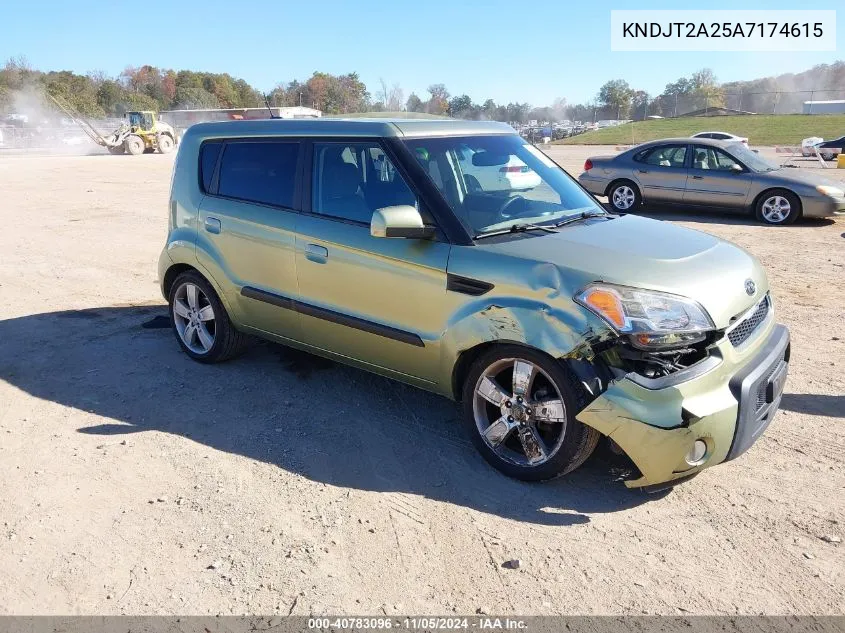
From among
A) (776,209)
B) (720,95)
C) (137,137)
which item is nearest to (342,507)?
(776,209)

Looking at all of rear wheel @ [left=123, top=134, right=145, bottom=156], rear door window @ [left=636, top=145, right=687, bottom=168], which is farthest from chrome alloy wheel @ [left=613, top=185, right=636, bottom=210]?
rear wheel @ [left=123, top=134, right=145, bottom=156]

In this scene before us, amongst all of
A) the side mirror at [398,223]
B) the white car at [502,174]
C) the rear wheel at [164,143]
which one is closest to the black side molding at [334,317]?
the side mirror at [398,223]

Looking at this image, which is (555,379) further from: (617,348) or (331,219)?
(331,219)

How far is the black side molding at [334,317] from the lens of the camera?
4.00 m

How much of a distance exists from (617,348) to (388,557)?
142 centimetres

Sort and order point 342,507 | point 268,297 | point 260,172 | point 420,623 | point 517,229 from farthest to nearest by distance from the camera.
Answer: point 260,172 < point 268,297 < point 517,229 < point 342,507 < point 420,623

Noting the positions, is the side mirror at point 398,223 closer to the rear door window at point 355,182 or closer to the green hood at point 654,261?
the rear door window at point 355,182

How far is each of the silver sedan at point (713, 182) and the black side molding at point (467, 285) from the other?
10093mm

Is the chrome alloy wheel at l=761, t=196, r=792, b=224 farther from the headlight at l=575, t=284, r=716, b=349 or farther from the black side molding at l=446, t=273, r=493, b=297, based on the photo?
the black side molding at l=446, t=273, r=493, b=297

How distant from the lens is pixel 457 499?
140 inches

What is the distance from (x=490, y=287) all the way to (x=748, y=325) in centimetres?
138

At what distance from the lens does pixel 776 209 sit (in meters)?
11.9

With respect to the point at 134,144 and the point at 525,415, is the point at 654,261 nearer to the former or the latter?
the point at 525,415

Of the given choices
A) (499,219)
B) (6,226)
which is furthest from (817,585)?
(6,226)
